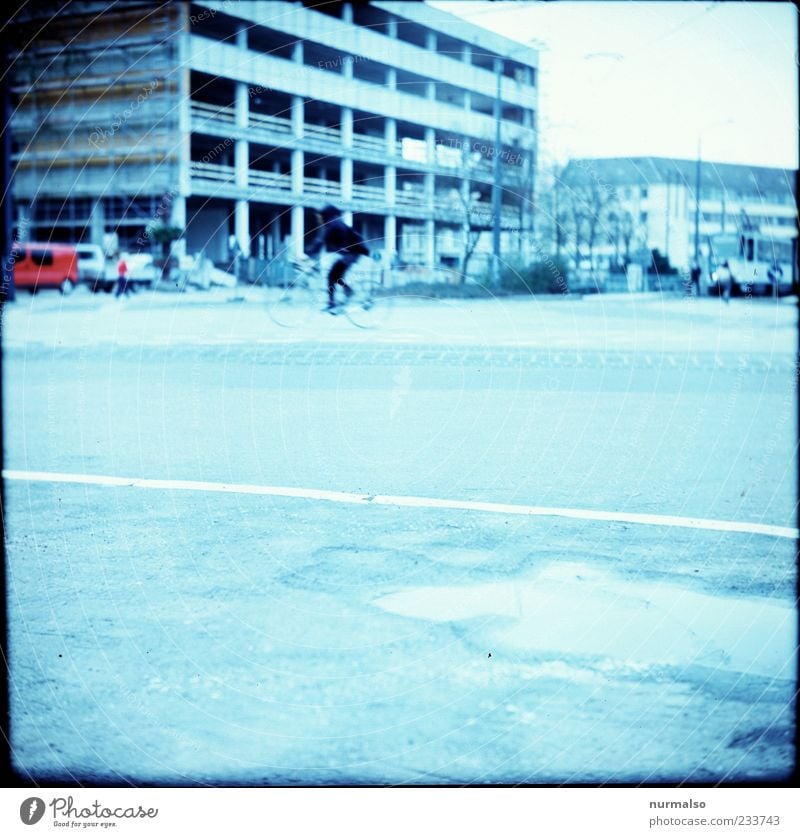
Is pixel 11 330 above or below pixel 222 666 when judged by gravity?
above

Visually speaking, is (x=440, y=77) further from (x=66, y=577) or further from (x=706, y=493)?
(x=66, y=577)

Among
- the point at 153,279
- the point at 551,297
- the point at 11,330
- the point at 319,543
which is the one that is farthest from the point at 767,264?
the point at 319,543

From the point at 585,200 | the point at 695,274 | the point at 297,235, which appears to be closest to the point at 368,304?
the point at 297,235

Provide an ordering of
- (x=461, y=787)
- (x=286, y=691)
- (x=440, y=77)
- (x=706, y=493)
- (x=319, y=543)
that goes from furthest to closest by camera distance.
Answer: (x=440, y=77) → (x=706, y=493) → (x=319, y=543) → (x=286, y=691) → (x=461, y=787)

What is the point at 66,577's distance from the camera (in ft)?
14.3

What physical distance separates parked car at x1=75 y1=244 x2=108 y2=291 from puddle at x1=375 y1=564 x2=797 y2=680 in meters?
24.9

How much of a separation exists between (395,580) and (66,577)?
124 cm

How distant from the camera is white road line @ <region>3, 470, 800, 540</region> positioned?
17.3 feet

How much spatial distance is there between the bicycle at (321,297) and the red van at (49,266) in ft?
32.9

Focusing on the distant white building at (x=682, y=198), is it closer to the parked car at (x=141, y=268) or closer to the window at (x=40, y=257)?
the parked car at (x=141, y=268)

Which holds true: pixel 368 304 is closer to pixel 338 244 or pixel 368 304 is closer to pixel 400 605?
pixel 338 244

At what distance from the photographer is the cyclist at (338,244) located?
10.5 m

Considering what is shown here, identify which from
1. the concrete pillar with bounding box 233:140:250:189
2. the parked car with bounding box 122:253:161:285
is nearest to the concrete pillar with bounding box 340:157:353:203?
the concrete pillar with bounding box 233:140:250:189

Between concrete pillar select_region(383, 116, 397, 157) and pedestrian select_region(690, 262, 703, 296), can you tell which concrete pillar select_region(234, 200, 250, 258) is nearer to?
concrete pillar select_region(383, 116, 397, 157)
